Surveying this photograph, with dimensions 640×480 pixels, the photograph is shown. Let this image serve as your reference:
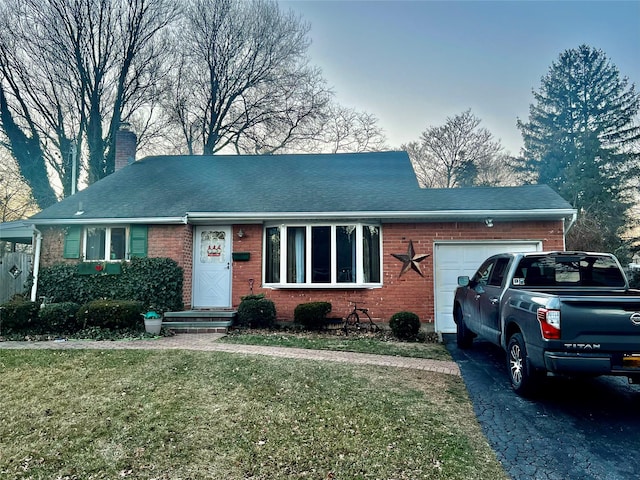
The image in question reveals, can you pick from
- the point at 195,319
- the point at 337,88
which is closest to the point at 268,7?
the point at 337,88

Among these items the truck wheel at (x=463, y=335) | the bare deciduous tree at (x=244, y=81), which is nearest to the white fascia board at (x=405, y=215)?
the truck wheel at (x=463, y=335)

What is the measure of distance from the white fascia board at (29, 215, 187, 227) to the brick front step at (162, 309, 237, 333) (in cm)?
228

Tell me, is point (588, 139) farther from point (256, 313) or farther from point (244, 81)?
point (256, 313)

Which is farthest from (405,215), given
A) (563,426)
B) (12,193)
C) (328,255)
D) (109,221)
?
(12,193)

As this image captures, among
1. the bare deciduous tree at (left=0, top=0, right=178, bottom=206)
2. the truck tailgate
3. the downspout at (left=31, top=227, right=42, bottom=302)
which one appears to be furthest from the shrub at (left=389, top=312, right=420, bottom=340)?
the bare deciduous tree at (left=0, top=0, right=178, bottom=206)

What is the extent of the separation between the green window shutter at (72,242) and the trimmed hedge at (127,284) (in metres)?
0.30

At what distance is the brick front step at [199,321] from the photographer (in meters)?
9.29

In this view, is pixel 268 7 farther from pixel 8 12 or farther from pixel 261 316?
pixel 261 316

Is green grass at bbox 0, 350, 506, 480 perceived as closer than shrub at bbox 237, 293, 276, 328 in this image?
Yes

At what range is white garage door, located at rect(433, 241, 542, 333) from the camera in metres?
9.94

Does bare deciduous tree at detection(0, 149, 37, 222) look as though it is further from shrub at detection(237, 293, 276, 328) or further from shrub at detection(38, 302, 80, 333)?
shrub at detection(237, 293, 276, 328)

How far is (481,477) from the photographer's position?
10.5ft

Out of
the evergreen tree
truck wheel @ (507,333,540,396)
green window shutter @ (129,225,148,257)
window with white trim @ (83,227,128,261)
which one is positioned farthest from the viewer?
the evergreen tree

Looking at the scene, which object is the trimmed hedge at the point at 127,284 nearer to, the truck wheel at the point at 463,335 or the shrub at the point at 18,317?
the shrub at the point at 18,317
